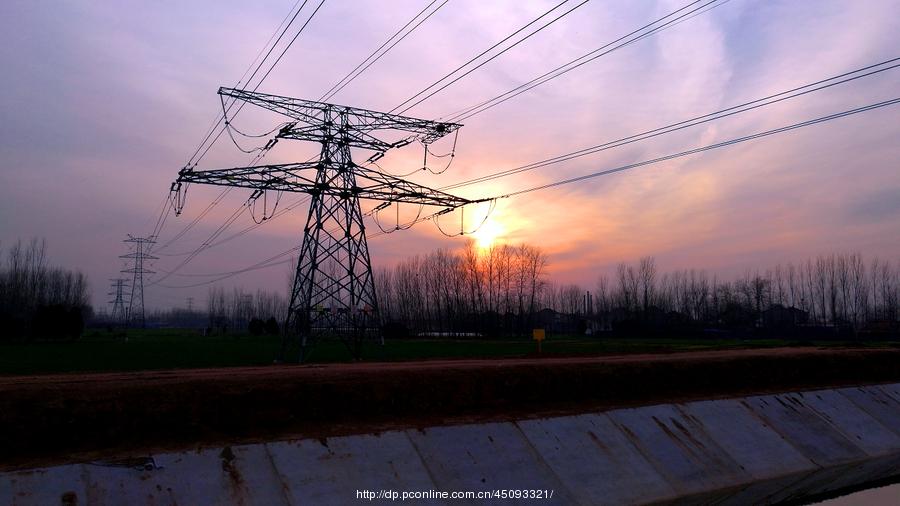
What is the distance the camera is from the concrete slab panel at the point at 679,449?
18.2m

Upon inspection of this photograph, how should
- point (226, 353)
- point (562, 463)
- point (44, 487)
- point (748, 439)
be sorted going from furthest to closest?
point (226, 353) → point (748, 439) → point (562, 463) → point (44, 487)

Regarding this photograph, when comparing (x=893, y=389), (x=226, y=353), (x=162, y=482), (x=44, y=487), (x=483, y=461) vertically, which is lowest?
(x=483, y=461)

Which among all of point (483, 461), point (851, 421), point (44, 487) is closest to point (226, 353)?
point (483, 461)

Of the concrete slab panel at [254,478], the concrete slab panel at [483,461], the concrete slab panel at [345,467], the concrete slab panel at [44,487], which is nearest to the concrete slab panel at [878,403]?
the concrete slab panel at [483,461]

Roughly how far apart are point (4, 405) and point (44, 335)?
76685 mm

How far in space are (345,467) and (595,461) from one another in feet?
22.9

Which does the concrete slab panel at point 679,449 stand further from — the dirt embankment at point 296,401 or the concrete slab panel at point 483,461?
the concrete slab panel at point 483,461

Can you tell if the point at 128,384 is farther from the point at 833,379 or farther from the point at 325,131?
the point at 833,379

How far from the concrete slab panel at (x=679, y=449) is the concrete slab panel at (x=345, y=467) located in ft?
24.2

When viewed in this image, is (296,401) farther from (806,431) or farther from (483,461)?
(806,431)

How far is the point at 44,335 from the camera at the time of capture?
7906 cm

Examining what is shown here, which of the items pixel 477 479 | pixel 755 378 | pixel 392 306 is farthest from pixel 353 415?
pixel 392 306

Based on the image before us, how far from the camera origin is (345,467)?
1438cm

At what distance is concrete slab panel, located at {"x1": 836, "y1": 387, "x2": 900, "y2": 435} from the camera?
2664 cm
